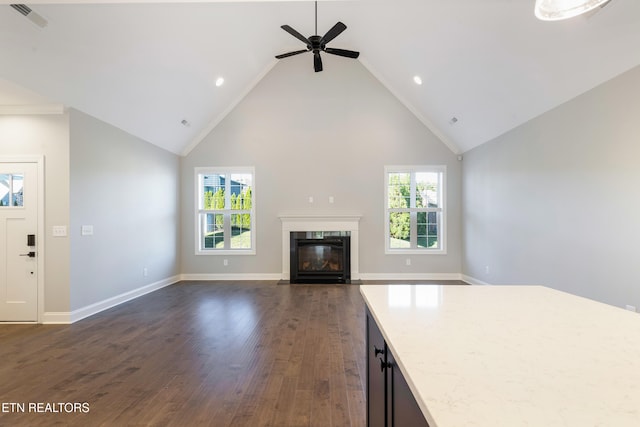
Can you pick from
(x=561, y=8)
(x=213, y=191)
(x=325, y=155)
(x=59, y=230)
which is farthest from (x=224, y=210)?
(x=561, y=8)

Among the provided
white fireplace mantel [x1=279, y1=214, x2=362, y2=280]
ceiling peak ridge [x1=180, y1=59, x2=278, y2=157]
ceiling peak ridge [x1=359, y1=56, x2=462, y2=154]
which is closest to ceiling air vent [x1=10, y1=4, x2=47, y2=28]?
ceiling peak ridge [x1=180, y1=59, x2=278, y2=157]

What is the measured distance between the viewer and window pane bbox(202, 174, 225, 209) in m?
6.56

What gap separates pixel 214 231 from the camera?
6586mm

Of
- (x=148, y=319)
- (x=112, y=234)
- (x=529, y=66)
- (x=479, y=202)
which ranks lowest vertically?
(x=148, y=319)

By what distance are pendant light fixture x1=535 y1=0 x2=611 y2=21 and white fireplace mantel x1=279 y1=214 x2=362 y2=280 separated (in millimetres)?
5117

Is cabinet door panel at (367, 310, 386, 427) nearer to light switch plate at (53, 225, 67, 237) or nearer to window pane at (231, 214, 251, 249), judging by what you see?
light switch plate at (53, 225, 67, 237)

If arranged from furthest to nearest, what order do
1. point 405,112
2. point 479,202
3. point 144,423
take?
point 405,112 → point 479,202 → point 144,423

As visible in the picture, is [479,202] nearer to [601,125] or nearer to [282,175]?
[601,125]

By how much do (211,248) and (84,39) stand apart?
426 cm

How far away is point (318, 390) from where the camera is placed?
7.35 feet

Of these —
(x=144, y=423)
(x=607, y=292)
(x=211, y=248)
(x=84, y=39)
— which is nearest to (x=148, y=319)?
(x=144, y=423)

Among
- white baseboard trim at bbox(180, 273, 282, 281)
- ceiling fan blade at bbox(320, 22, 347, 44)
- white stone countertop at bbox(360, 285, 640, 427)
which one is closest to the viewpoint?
white stone countertop at bbox(360, 285, 640, 427)

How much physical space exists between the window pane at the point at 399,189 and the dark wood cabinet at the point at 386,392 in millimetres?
5170

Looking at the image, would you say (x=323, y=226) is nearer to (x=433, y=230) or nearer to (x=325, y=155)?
(x=325, y=155)
